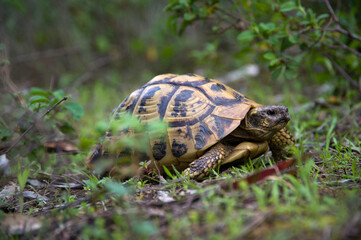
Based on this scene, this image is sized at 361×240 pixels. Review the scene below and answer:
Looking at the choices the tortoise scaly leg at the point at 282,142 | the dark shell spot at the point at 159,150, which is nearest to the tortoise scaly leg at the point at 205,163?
the dark shell spot at the point at 159,150

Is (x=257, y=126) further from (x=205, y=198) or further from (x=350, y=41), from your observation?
(x=350, y=41)

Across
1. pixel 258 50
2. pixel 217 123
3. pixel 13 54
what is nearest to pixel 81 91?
pixel 13 54

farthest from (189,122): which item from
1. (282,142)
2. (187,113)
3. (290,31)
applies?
(290,31)

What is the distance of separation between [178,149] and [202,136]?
0.80 ft

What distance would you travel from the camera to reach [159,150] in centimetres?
288

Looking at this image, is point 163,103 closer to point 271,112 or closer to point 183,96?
point 183,96

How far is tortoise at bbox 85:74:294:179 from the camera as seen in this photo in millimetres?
2771

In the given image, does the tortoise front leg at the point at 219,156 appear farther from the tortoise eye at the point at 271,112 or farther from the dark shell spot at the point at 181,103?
the dark shell spot at the point at 181,103

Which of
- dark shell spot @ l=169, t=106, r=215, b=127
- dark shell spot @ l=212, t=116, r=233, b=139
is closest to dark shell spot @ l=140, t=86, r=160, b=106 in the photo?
dark shell spot @ l=169, t=106, r=215, b=127

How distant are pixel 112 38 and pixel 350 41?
6717mm

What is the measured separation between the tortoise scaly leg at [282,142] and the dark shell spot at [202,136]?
779 millimetres

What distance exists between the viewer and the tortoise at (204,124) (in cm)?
277

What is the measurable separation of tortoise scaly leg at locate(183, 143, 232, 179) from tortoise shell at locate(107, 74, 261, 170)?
0.26 feet

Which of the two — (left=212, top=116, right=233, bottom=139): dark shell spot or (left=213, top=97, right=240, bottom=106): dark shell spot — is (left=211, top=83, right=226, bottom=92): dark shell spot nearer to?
(left=213, top=97, right=240, bottom=106): dark shell spot
